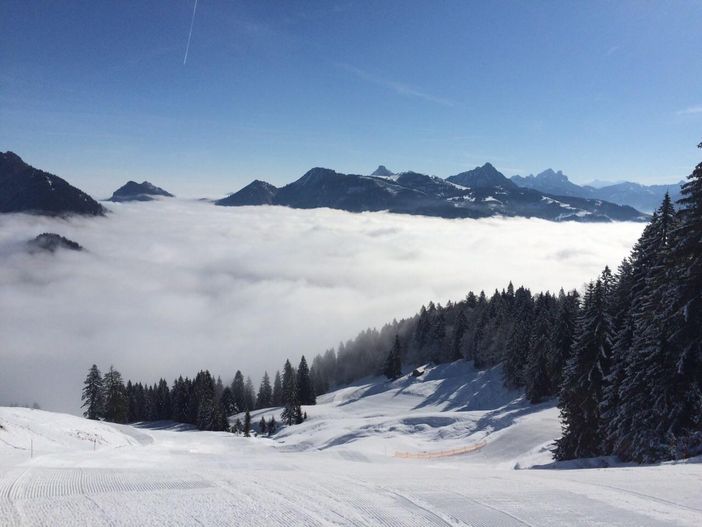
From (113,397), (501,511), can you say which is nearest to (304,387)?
(113,397)

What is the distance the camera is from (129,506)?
22.9 ft

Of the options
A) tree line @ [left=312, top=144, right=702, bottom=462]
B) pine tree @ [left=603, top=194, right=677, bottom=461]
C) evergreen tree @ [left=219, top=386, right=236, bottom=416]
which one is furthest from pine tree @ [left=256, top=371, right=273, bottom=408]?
pine tree @ [left=603, top=194, right=677, bottom=461]

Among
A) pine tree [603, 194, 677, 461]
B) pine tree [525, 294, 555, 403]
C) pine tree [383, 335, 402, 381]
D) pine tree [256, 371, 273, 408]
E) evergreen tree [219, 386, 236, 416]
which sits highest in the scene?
pine tree [603, 194, 677, 461]

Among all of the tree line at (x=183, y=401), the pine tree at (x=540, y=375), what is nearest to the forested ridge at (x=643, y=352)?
the pine tree at (x=540, y=375)

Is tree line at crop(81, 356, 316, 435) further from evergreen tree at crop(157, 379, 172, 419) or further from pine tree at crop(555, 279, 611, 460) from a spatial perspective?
pine tree at crop(555, 279, 611, 460)

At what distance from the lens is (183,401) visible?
82.5 meters

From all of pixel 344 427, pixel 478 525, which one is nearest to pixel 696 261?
pixel 478 525

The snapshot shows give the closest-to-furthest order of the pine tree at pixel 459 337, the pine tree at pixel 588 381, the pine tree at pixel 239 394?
the pine tree at pixel 588 381, the pine tree at pixel 459 337, the pine tree at pixel 239 394

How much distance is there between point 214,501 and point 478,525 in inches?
173

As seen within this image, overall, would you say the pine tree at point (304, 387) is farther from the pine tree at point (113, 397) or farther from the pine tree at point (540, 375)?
the pine tree at point (540, 375)

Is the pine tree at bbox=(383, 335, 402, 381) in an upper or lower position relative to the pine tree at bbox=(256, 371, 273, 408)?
upper

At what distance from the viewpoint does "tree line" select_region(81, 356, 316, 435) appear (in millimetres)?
67688

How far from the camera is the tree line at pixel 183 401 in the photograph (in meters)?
67.7

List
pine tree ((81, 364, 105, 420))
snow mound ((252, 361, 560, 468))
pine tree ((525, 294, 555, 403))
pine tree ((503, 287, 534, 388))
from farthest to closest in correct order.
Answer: pine tree ((81, 364, 105, 420)) < pine tree ((503, 287, 534, 388)) < pine tree ((525, 294, 555, 403)) < snow mound ((252, 361, 560, 468))
